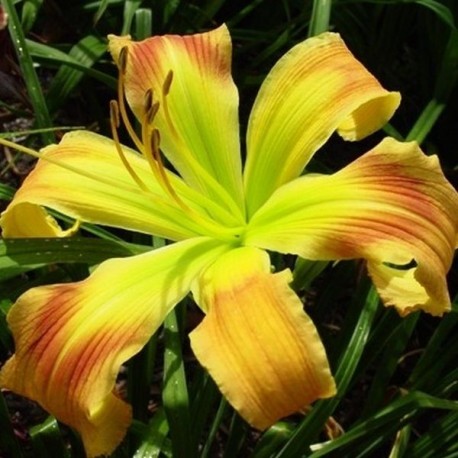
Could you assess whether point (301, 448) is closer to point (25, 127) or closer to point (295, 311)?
point (295, 311)

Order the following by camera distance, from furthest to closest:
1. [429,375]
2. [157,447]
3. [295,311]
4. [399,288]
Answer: [429,375], [157,447], [399,288], [295,311]

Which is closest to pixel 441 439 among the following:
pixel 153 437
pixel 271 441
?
pixel 271 441

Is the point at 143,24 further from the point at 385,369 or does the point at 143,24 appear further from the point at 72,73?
the point at 385,369

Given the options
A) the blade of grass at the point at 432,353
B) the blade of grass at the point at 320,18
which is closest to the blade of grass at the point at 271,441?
the blade of grass at the point at 432,353

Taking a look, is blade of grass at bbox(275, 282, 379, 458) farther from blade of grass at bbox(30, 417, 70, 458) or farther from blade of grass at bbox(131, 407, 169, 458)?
blade of grass at bbox(30, 417, 70, 458)

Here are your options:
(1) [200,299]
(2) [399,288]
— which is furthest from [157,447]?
(2) [399,288]

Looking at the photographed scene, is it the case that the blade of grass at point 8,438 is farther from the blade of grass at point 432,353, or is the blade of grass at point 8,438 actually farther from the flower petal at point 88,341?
the blade of grass at point 432,353

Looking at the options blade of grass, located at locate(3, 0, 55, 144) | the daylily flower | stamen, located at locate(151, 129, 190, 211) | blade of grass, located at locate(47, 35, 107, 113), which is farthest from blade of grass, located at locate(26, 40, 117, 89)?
stamen, located at locate(151, 129, 190, 211)
